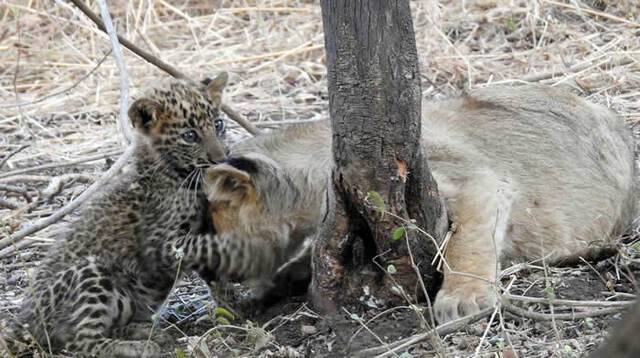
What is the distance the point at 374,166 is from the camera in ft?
14.2

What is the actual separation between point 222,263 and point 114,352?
0.60 metres

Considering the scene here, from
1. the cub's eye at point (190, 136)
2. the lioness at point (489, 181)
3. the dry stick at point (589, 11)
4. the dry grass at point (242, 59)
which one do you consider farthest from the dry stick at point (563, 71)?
the cub's eye at point (190, 136)

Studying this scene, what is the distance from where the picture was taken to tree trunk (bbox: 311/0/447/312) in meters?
4.11

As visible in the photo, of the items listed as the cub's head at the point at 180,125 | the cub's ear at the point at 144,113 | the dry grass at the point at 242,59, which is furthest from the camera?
the dry grass at the point at 242,59

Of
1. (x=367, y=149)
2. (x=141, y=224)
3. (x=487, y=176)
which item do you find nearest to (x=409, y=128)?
(x=367, y=149)

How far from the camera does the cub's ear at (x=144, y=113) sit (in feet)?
18.2

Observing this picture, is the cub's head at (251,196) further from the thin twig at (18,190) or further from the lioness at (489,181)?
the thin twig at (18,190)

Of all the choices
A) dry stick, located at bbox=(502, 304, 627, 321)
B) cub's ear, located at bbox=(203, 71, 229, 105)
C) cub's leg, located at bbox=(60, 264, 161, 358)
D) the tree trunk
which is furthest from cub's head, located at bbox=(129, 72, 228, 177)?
dry stick, located at bbox=(502, 304, 627, 321)

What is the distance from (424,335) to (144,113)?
2065 millimetres

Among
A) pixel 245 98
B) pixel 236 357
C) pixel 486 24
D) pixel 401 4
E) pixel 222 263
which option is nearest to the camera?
pixel 401 4

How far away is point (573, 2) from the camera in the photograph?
9250 millimetres

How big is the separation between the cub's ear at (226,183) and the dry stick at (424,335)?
102 cm

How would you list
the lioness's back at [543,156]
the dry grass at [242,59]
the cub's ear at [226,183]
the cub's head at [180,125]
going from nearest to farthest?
1. the cub's ear at [226,183]
2. the lioness's back at [543,156]
3. the cub's head at [180,125]
4. the dry grass at [242,59]

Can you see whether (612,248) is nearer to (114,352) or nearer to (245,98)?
(114,352)
